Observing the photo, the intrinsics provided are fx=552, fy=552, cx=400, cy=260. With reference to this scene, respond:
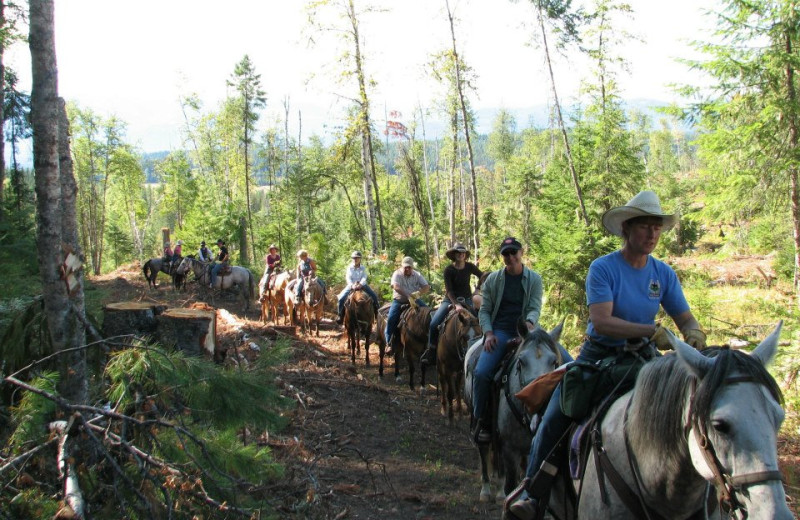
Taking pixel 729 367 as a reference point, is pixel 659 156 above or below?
above

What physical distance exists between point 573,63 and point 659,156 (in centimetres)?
6424

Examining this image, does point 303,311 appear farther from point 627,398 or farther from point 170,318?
point 627,398

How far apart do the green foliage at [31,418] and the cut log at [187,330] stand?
284 centimetres

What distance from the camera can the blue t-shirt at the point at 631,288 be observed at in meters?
3.09

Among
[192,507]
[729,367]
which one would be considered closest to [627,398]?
[729,367]

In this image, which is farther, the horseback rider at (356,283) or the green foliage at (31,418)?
the horseback rider at (356,283)

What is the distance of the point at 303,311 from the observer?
619 inches

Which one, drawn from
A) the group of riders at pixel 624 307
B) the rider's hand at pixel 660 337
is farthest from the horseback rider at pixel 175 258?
the rider's hand at pixel 660 337

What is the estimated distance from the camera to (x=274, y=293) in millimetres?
17750

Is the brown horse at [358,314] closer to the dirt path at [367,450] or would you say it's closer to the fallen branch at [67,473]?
the dirt path at [367,450]

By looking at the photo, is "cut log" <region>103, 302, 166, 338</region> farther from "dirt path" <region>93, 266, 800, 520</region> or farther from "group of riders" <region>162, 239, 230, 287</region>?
"group of riders" <region>162, 239, 230, 287</region>

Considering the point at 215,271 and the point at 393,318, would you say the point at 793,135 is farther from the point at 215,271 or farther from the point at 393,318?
the point at 215,271

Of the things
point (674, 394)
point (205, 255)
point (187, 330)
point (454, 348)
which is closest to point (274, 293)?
point (205, 255)

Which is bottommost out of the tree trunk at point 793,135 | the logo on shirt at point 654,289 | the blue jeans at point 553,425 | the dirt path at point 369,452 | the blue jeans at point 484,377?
the dirt path at point 369,452
